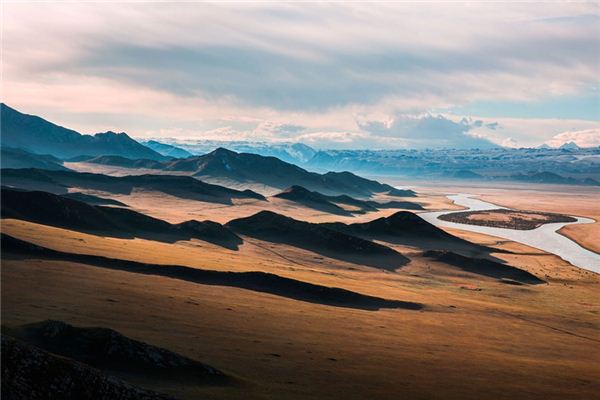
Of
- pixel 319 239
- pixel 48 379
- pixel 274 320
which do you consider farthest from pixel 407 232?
pixel 48 379

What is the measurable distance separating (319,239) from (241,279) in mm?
65118

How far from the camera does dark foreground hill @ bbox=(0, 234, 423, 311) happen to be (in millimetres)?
79625

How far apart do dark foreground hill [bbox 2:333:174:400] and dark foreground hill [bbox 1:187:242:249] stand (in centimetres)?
9591

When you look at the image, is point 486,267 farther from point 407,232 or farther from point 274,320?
point 274,320

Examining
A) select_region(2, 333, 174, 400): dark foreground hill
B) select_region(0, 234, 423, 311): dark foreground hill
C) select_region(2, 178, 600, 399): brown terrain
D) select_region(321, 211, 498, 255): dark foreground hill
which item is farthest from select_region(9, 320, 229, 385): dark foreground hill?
select_region(321, 211, 498, 255): dark foreground hill

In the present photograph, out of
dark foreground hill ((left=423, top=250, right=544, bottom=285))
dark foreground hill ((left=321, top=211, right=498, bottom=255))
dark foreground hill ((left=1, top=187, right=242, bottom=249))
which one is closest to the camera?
dark foreground hill ((left=423, top=250, right=544, bottom=285))

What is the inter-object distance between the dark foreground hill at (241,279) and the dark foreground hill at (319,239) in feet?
149

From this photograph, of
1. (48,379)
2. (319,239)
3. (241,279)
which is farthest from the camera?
(319,239)

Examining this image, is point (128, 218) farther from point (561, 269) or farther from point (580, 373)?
point (580, 373)

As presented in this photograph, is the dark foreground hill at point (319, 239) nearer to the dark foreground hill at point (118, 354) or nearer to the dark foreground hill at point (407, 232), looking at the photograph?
the dark foreground hill at point (407, 232)

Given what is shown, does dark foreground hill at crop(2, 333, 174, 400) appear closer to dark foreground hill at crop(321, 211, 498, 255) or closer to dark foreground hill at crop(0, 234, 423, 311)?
dark foreground hill at crop(0, 234, 423, 311)

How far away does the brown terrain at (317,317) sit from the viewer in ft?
140

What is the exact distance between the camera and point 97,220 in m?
135

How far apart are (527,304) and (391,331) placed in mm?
39532
